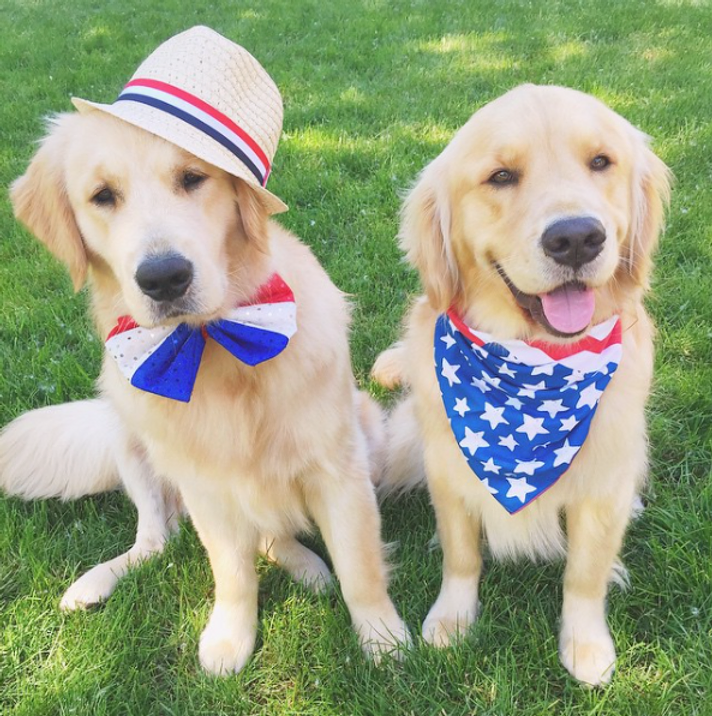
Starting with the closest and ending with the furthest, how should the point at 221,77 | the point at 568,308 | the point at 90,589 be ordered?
the point at 221,77 < the point at 568,308 < the point at 90,589

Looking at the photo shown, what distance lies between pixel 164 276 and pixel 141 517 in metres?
1.34

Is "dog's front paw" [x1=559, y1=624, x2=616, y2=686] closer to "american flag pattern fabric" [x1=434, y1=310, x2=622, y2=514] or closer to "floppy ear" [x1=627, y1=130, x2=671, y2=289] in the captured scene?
"american flag pattern fabric" [x1=434, y1=310, x2=622, y2=514]

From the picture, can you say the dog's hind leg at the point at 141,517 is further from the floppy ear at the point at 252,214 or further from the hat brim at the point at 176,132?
the hat brim at the point at 176,132

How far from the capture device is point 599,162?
194 cm

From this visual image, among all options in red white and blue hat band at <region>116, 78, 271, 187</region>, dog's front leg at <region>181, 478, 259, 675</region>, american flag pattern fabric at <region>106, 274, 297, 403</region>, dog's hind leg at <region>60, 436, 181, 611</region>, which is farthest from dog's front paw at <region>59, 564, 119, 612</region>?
red white and blue hat band at <region>116, 78, 271, 187</region>

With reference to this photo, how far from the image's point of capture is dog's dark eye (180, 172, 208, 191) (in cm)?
178

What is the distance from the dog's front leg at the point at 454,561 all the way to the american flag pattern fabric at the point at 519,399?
17cm

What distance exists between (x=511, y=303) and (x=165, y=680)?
1.67m

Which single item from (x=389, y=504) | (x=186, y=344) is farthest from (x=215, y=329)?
(x=389, y=504)

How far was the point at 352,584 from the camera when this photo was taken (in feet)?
7.38

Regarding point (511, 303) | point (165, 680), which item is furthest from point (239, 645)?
point (511, 303)

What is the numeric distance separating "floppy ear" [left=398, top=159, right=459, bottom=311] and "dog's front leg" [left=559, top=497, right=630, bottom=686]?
83 cm

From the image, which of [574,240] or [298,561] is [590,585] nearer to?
[298,561]

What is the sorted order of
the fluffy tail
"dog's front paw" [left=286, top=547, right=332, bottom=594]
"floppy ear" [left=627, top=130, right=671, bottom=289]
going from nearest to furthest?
"floppy ear" [left=627, top=130, right=671, bottom=289] < "dog's front paw" [left=286, top=547, right=332, bottom=594] < the fluffy tail
